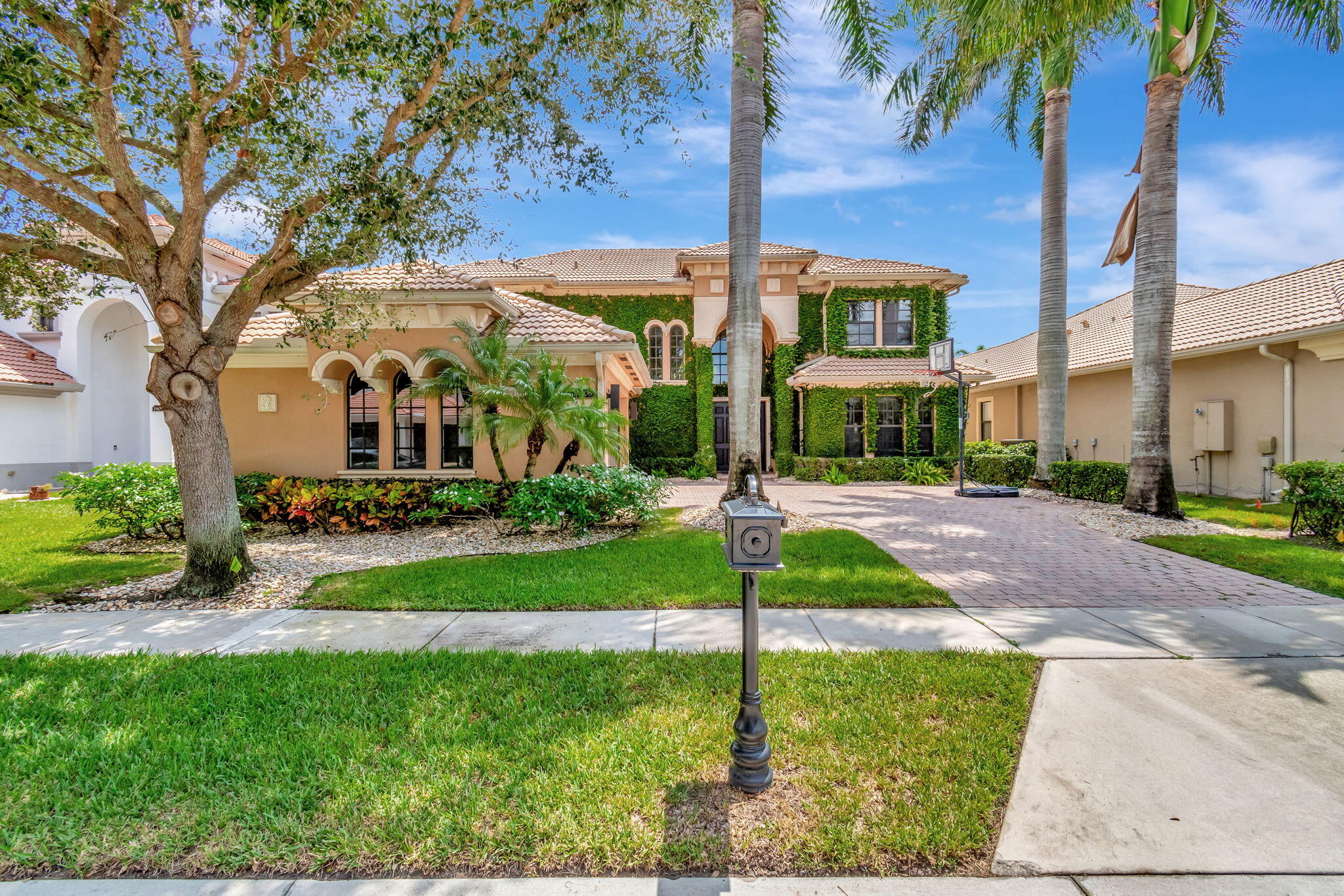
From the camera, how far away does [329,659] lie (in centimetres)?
444

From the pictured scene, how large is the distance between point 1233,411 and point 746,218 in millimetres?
12899

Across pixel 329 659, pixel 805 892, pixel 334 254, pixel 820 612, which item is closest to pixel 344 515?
pixel 334 254

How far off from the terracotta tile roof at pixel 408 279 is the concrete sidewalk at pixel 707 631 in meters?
5.77

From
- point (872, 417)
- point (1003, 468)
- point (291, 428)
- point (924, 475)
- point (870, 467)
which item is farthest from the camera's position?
point (872, 417)

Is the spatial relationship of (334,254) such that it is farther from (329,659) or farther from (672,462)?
(672,462)

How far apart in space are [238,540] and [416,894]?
244 inches

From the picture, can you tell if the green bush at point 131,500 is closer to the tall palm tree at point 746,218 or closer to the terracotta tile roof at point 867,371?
the tall palm tree at point 746,218

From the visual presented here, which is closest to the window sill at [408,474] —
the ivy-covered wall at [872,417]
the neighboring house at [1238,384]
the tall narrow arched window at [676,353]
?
the tall narrow arched window at [676,353]

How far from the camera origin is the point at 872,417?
20.5 metres

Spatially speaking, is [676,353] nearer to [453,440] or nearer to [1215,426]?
[453,440]

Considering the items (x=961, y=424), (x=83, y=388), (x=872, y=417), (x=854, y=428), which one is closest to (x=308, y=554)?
(x=961, y=424)

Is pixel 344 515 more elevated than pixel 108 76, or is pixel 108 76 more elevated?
pixel 108 76

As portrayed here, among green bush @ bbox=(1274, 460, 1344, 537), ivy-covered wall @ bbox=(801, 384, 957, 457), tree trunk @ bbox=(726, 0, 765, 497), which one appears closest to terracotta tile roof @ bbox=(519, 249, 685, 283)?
ivy-covered wall @ bbox=(801, 384, 957, 457)

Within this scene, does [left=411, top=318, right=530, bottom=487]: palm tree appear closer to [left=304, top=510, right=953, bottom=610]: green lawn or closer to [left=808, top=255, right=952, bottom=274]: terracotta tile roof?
[left=304, top=510, right=953, bottom=610]: green lawn
